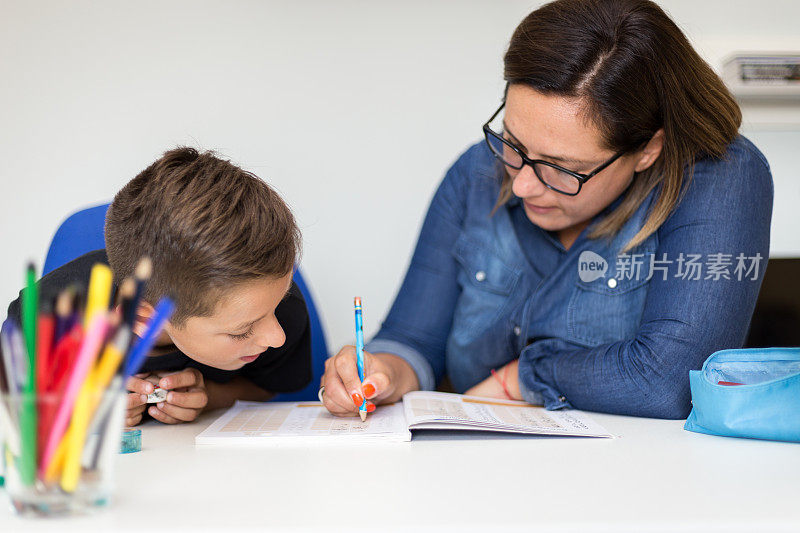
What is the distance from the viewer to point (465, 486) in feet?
2.44

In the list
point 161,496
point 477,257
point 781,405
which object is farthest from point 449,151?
point 161,496

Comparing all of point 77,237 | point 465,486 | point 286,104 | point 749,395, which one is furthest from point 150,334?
point 286,104

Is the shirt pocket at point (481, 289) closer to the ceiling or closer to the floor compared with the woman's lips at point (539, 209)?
closer to the floor

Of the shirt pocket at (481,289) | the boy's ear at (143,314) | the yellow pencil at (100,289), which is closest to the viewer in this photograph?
the yellow pencil at (100,289)

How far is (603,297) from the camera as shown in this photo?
1353 mm

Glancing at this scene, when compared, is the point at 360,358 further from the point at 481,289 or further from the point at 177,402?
the point at 481,289

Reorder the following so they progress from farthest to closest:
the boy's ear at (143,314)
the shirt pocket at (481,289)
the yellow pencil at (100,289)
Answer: the shirt pocket at (481,289)
the boy's ear at (143,314)
the yellow pencil at (100,289)

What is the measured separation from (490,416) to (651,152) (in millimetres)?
575

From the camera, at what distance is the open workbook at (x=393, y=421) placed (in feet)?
3.14

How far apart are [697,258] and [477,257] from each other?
0.43 m

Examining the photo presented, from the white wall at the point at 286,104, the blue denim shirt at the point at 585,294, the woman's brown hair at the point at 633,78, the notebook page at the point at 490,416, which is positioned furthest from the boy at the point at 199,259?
the white wall at the point at 286,104

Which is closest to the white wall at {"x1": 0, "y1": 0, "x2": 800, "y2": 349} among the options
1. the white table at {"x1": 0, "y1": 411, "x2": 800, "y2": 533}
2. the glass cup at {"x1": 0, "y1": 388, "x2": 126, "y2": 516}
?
the white table at {"x1": 0, "y1": 411, "x2": 800, "y2": 533}

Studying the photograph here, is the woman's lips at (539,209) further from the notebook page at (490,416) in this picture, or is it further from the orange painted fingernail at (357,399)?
the orange painted fingernail at (357,399)

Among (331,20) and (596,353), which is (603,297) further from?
(331,20)
